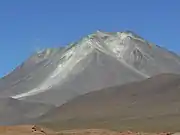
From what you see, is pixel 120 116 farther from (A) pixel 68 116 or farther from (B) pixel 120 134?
(B) pixel 120 134

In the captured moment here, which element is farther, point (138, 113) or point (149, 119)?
point (138, 113)

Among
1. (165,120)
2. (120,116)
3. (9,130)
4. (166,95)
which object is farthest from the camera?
(166,95)

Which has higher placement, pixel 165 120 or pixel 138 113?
pixel 138 113

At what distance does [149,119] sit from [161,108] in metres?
25.8

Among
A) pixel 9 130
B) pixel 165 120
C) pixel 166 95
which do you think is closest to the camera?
pixel 9 130

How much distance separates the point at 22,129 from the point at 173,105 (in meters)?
140

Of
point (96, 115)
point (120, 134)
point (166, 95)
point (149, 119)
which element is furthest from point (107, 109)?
point (120, 134)

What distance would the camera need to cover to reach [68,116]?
196m

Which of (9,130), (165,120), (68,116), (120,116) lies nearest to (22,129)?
(9,130)

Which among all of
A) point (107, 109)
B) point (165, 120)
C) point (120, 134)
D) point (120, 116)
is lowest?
point (120, 134)

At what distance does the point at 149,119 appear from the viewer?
5610 inches

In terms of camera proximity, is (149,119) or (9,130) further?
(149,119)

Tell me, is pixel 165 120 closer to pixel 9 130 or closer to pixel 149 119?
pixel 149 119

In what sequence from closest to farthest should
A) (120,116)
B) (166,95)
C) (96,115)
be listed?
(120,116), (96,115), (166,95)
